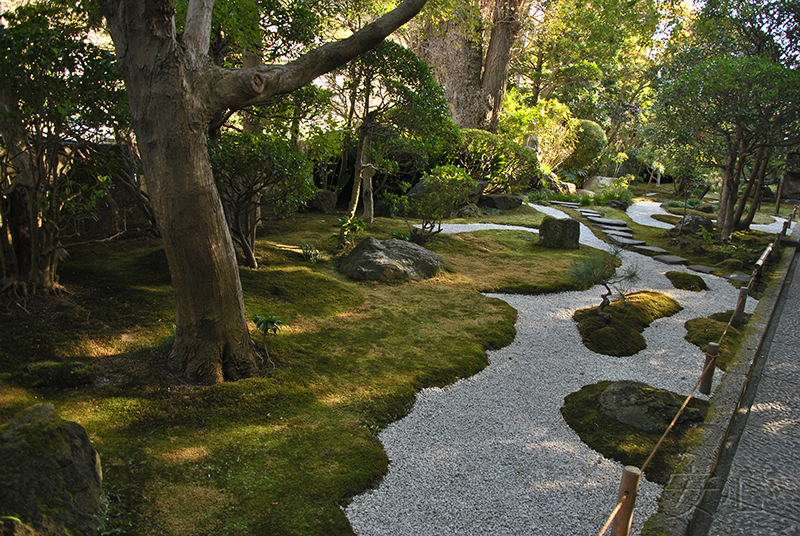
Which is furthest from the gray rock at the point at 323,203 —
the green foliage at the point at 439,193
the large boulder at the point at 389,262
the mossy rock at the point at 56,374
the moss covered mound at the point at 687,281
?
the mossy rock at the point at 56,374

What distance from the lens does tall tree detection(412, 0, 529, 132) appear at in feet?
49.4

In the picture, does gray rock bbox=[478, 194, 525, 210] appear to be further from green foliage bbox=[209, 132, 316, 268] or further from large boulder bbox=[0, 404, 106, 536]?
large boulder bbox=[0, 404, 106, 536]

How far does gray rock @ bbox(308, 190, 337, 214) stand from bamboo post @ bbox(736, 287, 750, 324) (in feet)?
27.5

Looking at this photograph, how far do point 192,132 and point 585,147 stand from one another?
21.6 m

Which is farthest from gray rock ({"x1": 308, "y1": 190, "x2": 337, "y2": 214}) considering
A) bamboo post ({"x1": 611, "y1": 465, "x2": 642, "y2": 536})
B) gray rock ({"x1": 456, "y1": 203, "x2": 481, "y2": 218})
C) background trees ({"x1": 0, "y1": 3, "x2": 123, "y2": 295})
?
bamboo post ({"x1": 611, "y1": 465, "x2": 642, "y2": 536})

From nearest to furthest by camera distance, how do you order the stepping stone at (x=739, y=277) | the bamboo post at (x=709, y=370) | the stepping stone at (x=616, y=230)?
1. the bamboo post at (x=709, y=370)
2. the stepping stone at (x=739, y=277)
3. the stepping stone at (x=616, y=230)

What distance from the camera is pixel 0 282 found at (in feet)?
14.9

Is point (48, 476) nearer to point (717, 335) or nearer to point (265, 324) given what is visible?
point (265, 324)

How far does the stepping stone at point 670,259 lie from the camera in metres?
10.3

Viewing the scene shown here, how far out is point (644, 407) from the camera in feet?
13.8

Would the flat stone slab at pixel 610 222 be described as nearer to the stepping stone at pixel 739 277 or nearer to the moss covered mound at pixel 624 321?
the stepping stone at pixel 739 277

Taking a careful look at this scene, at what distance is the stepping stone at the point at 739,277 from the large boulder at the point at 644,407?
19.7ft

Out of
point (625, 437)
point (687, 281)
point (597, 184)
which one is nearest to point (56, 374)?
point (625, 437)

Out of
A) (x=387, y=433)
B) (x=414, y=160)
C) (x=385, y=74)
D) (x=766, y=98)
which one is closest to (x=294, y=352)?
(x=387, y=433)
